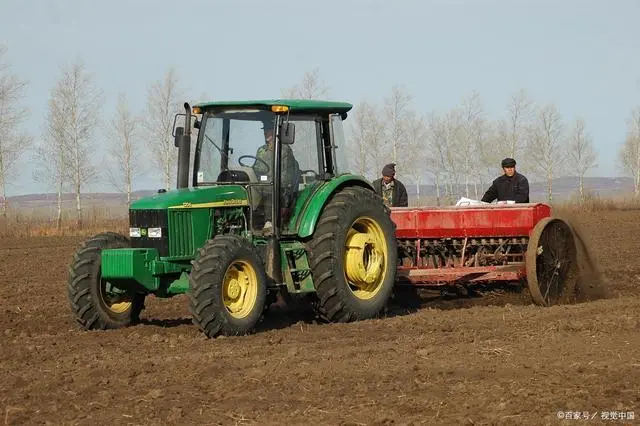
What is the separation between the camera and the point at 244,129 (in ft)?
31.2

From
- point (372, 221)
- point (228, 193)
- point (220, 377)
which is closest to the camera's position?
point (220, 377)

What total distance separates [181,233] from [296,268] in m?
1.21

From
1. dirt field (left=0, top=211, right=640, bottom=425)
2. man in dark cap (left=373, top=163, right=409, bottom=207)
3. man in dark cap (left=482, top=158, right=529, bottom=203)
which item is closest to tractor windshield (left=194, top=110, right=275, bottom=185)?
dirt field (left=0, top=211, right=640, bottom=425)

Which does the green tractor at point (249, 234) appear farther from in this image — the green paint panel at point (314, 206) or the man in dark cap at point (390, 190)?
the man in dark cap at point (390, 190)

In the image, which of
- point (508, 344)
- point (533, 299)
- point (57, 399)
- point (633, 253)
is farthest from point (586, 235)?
point (57, 399)

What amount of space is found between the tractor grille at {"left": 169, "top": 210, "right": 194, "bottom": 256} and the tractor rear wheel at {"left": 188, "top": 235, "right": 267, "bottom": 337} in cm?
44

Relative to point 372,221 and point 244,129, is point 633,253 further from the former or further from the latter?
point 244,129

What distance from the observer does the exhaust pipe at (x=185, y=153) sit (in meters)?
9.27

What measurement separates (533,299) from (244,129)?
357cm

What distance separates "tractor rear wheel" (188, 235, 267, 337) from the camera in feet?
26.9

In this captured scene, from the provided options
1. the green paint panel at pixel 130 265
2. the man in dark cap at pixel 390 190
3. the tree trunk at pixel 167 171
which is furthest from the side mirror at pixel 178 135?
the tree trunk at pixel 167 171

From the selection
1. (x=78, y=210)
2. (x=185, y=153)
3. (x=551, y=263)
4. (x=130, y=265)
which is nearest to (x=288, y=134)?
(x=185, y=153)

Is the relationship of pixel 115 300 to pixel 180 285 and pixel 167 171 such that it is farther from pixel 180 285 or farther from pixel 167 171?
pixel 167 171

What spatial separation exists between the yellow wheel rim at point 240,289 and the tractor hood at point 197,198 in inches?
28.5
